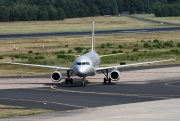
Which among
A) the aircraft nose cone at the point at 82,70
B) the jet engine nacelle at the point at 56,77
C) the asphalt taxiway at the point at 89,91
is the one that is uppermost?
the aircraft nose cone at the point at 82,70

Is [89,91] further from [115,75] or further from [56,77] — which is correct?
[56,77]

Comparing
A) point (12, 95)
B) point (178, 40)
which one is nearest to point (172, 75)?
point (12, 95)

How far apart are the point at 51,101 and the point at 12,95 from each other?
529cm

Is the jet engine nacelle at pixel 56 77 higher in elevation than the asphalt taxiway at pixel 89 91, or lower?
higher

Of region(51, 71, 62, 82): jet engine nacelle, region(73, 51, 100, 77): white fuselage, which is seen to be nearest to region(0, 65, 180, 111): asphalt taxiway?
region(51, 71, 62, 82): jet engine nacelle

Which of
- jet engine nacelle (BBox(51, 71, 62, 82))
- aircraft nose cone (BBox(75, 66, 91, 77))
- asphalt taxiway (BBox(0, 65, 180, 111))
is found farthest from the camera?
jet engine nacelle (BBox(51, 71, 62, 82))

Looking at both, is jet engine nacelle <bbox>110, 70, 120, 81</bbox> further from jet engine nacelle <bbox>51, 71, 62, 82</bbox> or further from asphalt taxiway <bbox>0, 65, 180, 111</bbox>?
jet engine nacelle <bbox>51, 71, 62, 82</bbox>

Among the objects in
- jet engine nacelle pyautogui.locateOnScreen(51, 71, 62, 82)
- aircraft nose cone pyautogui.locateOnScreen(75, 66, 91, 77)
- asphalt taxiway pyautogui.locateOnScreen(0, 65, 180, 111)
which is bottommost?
asphalt taxiway pyautogui.locateOnScreen(0, 65, 180, 111)

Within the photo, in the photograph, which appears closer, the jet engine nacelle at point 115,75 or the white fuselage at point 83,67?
the white fuselage at point 83,67

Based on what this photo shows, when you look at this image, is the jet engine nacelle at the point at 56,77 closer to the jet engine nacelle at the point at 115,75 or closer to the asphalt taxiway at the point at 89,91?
the asphalt taxiway at the point at 89,91

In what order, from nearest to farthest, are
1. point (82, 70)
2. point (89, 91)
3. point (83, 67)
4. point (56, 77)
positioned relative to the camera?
point (89, 91) → point (82, 70) → point (83, 67) → point (56, 77)

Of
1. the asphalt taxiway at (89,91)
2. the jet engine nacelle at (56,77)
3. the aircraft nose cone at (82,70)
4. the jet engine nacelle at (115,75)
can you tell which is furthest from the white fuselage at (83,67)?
the jet engine nacelle at (56,77)

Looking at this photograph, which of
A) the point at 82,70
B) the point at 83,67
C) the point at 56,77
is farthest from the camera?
Result: the point at 56,77

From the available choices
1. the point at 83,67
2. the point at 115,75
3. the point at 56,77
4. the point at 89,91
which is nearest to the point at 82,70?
the point at 83,67
